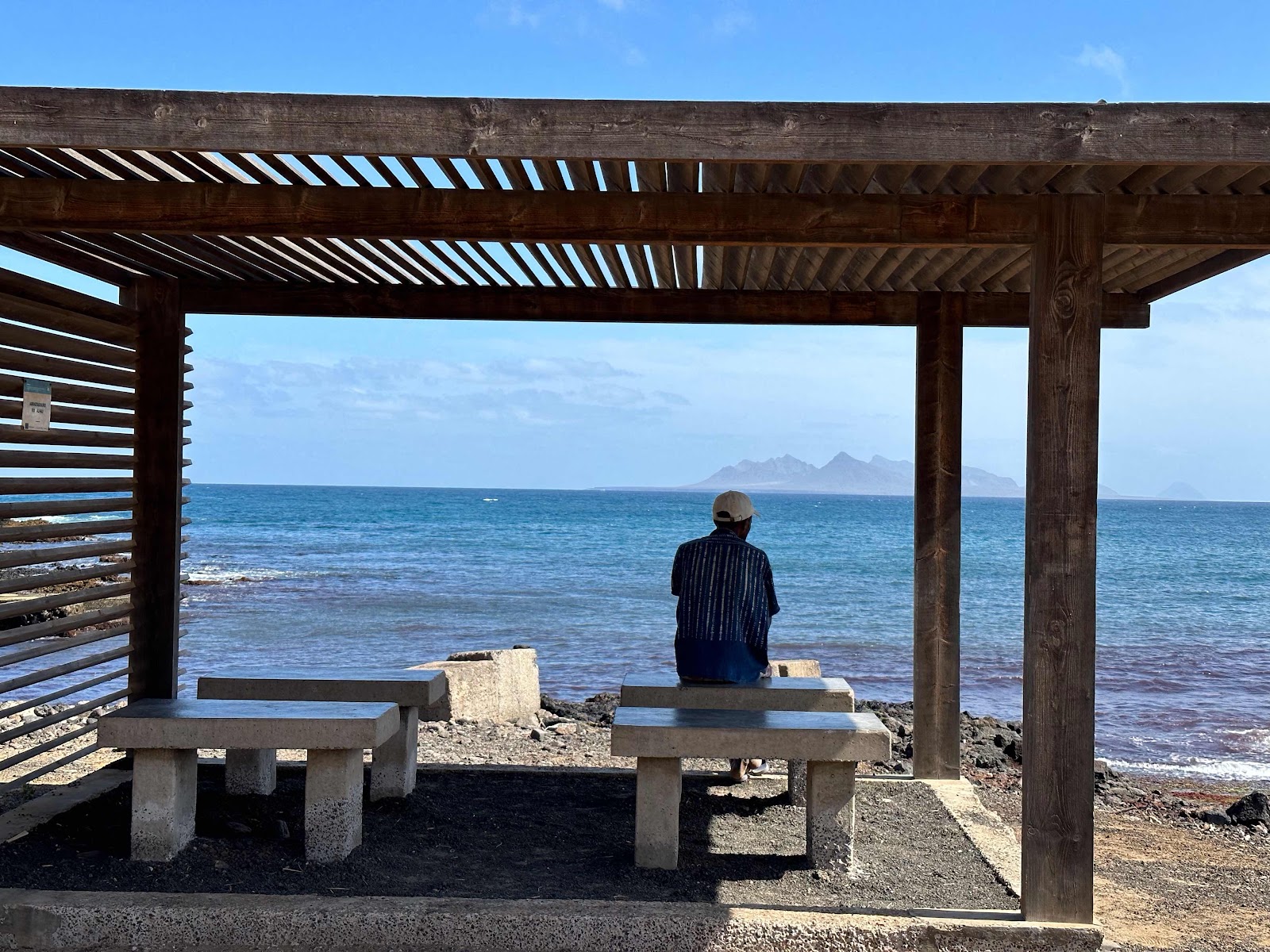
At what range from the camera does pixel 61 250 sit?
20.4ft

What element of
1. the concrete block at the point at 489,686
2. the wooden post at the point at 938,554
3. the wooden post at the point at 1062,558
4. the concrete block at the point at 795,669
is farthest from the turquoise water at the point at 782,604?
the wooden post at the point at 1062,558

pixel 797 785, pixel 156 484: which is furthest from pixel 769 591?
pixel 156 484

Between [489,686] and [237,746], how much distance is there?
5597 mm

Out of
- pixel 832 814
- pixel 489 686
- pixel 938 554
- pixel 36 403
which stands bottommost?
pixel 489 686

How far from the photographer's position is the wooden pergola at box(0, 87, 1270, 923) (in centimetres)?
405

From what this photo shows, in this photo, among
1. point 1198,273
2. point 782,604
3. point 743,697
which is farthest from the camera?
point 782,604

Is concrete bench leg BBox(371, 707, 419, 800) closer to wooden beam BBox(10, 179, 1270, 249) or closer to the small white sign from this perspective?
the small white sign

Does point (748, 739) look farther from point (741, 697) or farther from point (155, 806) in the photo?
point (155, 806)

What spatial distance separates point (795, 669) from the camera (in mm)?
9766

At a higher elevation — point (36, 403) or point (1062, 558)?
point (36, 403)

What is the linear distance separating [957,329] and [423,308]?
3049 mm

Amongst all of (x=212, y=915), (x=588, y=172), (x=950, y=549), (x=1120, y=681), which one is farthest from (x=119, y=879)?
(x=1120, y=681)

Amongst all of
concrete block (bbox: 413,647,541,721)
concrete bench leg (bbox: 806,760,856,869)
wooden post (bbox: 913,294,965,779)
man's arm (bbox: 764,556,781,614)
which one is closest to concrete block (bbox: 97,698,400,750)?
concrete bench leg (bbox: 806,760,856,869)

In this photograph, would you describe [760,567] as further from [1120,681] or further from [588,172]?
[1120,681]
